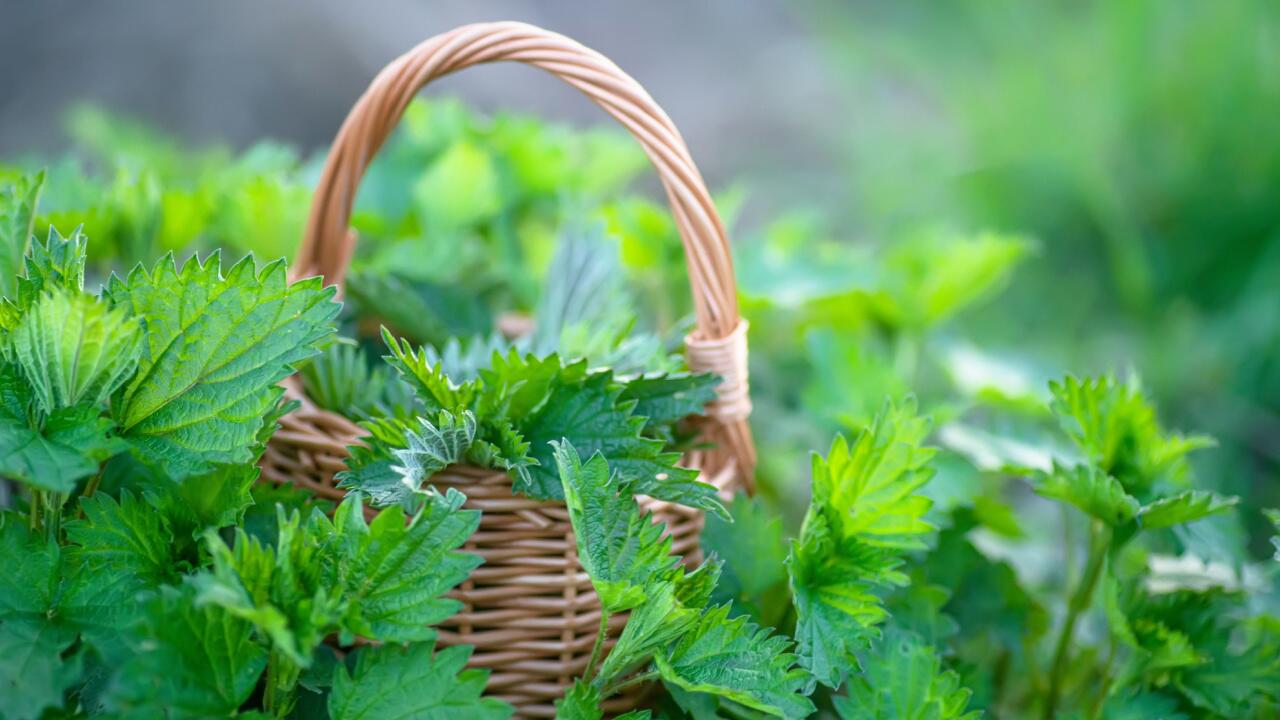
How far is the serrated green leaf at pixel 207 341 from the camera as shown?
49cm

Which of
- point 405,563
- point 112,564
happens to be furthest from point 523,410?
point 112,564

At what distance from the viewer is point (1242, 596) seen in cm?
65

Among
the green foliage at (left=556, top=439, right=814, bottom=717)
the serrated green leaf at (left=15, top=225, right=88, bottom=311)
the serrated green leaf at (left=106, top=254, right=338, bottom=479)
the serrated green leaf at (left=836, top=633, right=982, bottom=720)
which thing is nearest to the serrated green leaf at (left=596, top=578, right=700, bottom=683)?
the green foliage at (left=556, top=439, right=814, bottom=717)

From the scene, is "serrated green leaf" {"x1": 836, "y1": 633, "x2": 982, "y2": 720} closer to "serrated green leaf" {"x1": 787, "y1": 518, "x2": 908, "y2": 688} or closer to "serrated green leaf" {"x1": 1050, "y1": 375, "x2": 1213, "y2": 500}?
"serrated green leaf" {"x1": 787, "y1": 518, "x2": 908, "y2": 688}

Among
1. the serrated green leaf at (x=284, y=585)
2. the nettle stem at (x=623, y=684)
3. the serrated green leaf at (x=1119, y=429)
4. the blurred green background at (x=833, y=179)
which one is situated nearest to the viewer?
the serrated green leaf at (x=284, y=585)

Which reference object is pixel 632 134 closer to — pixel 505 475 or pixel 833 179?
pixel 505 475

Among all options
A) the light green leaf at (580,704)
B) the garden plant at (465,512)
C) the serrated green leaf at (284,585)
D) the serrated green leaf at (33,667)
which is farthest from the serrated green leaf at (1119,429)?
the serrated green leaf at (33,667)

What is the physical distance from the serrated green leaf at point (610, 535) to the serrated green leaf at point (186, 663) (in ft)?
0.54

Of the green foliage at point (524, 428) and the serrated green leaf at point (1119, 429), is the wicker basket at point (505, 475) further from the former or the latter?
the serrated green leaf at point (1119, 429)

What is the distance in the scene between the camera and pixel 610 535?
1.67 ft

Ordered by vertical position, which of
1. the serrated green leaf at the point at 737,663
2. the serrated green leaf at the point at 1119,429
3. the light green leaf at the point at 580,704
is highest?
the serrated green leaf at the point at 1119,429

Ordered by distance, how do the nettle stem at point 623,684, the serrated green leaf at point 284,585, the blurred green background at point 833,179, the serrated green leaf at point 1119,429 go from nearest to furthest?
the serrated green leaf at point 284,585
the nettle stem at point 623,684
the serrated green leaf at point 1119,429
the blurred green background at point 833,179

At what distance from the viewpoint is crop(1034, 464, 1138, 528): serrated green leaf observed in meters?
0.58

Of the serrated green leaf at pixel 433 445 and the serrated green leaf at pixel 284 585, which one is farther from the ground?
the serrated green leaf at pixel 433 445
